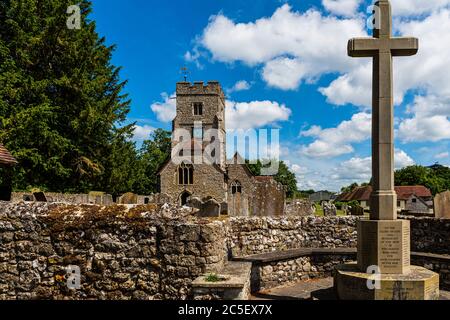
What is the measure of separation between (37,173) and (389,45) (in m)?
19.5

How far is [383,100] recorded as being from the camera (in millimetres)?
5797

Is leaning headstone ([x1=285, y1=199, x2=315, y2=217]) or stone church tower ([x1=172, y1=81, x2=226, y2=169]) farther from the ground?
stone church tower ([x1=172, y1=81, x2=226, y2=169])

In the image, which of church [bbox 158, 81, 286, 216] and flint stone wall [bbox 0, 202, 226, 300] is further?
church [bbox 158, 81, 286, 216]

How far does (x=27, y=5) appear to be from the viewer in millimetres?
19484

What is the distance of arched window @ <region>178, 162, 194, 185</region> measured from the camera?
38.5 metres

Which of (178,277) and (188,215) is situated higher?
(188,215)

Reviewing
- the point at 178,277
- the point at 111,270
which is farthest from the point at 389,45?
the point at 111,270

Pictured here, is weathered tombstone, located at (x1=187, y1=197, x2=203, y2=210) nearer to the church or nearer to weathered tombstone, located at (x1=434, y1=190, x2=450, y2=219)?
weathered tombstone, located at (x1=434, y1=190, x2=450, y2=219)

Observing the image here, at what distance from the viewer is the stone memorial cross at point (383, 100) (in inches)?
222

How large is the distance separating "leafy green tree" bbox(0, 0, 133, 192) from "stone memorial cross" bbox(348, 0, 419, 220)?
56.7 ft

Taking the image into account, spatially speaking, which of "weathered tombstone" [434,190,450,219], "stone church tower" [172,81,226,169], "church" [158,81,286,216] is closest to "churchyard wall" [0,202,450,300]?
"weathered tombstone" [434,190,450,219]

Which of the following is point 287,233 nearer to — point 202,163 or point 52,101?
point 52,101

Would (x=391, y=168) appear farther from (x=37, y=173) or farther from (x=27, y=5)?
(x=27, y=5)

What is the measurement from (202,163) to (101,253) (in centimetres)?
3417
